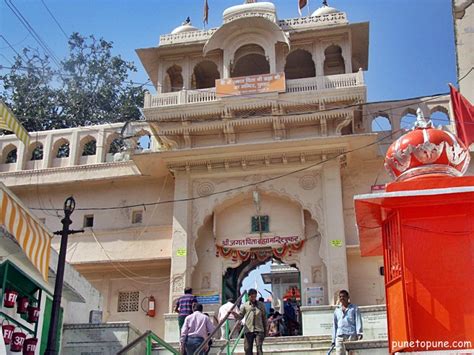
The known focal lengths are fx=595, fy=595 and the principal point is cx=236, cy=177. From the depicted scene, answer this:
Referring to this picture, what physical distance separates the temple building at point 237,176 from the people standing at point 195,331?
5.22 meters

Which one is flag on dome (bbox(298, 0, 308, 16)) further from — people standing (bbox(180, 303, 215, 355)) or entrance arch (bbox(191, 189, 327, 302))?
people standing (bbox(180, 303, 215, 355))

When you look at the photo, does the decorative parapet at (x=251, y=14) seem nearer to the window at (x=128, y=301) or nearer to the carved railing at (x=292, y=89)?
the carved railing at (x=292, y=89)

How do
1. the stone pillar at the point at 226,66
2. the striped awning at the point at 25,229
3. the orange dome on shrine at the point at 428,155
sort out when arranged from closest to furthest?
1. the orange dome on shrine at the point at 428,155
2. the striped awning at the point at 25,229
3. the stone pillar at the point at 226,66

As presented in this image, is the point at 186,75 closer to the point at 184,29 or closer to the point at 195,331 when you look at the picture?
the point at 184,29

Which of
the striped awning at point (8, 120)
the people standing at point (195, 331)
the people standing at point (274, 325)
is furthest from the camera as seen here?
the people standing at point (274, 325)

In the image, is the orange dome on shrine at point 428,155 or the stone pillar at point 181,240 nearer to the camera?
the orange dome on shrine at point 428,155

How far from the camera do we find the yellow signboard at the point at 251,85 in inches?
619

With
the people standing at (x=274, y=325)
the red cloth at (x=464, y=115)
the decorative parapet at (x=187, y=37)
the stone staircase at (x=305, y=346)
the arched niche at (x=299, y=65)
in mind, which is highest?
the decorative parapet at (x=187, y=37)

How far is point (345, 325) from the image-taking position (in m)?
8.91

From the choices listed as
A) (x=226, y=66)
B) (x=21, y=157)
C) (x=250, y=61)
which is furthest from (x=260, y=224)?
(x=21, y=157)

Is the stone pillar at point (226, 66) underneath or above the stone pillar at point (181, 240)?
above

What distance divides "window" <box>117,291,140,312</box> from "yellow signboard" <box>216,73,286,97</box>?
6.00m

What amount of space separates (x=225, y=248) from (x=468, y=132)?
6712 mm

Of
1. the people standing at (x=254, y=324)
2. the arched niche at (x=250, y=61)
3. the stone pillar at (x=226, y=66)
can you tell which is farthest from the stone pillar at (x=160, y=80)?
the people standing at (x=254, y=324)
